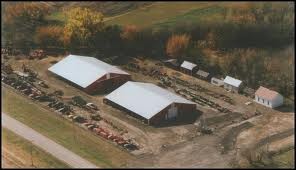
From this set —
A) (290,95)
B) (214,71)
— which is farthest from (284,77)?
(214,71)

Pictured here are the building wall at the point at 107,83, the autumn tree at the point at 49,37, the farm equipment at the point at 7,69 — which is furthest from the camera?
the autumn tree at the point at 49,37

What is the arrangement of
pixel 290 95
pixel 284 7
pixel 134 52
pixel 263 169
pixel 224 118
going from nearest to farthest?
1. pixel 263 169
2. pixel 224 118
3. pixel 290 95
4. pixel 134 52
5. pixel 284 7

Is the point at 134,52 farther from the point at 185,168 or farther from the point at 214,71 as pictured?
the point at 185,168

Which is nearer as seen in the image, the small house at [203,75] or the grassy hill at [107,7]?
the small house at [203,75]

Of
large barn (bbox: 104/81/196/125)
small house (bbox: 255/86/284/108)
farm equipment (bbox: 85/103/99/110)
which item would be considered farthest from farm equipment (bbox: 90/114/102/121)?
small house (bbox: 255/86/284/108)

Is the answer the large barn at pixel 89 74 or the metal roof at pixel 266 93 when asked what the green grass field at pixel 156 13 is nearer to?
the large barn at pixel 89 74

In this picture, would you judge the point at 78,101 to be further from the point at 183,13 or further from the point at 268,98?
the point at 183,13

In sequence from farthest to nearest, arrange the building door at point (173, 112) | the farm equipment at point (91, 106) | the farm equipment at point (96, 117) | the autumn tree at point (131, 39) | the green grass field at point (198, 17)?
1. the green grass field at point (198, 17)
2. the autumn tree at point (131, 39)
3. the farm equipment at point (91, 106)
4. the building door at point (173, 112)
5. the farm equipment at point (96, 117)

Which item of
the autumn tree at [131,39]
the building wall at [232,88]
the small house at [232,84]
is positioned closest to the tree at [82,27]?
the autumn tree at [131,39]
